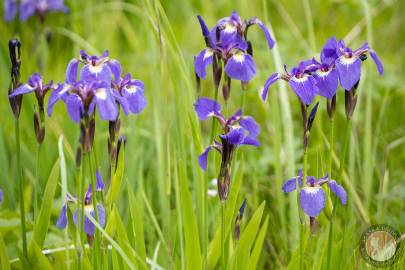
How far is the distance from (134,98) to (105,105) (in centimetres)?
25

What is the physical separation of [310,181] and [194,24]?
269 cm

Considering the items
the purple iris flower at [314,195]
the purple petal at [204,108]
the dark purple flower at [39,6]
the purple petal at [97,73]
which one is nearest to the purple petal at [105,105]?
the purple petal at [97,73]

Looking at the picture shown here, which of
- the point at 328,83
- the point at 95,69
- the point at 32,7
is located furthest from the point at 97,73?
the point at 32,7

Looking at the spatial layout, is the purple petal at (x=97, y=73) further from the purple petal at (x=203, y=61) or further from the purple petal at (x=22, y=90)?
the purple petal at (x=203, y=61)

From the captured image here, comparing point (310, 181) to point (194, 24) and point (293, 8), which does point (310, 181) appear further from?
point (293, 8)

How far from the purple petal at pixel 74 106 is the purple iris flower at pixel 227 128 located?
0.35m

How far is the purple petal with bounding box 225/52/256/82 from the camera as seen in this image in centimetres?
175

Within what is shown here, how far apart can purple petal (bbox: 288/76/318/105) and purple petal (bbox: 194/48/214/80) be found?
311 millimetres

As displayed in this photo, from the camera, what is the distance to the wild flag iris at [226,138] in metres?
1.54

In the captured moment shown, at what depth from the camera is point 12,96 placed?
1.64 meters

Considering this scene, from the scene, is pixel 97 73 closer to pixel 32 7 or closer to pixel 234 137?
pixel 234 137

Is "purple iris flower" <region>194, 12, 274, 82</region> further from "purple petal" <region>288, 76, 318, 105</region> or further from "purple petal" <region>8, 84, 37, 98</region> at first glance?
"purple petal" <region>8, 84, 37, 98</region>

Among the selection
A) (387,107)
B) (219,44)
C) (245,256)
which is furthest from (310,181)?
(387,107)

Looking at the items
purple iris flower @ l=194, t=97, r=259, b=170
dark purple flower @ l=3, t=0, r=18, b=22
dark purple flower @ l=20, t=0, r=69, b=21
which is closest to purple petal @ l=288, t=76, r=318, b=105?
purple iris flower @ l=194, t=97, r=259, b=170
